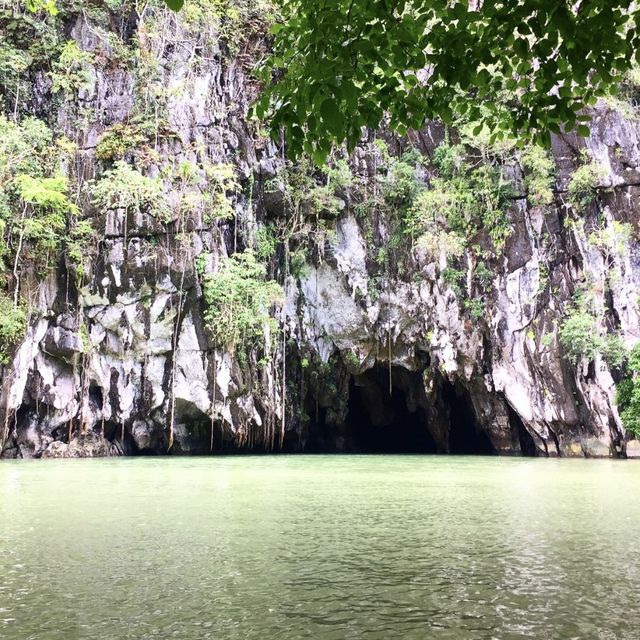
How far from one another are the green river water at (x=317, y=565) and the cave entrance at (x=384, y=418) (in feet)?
45.7

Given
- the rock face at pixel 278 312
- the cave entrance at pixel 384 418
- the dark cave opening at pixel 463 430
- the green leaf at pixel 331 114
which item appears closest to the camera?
the green leaf at pixel 331 114

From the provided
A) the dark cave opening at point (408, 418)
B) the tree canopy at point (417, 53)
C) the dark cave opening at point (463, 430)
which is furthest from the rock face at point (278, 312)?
the tree canopy at point (417, 53)

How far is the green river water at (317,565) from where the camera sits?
2.59 meters

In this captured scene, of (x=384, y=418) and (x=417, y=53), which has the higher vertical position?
(x=417, y=53)

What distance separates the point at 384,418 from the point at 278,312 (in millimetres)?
7294

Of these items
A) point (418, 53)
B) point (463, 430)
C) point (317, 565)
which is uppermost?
point (418, 53)

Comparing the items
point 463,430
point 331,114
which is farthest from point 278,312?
point 331,114

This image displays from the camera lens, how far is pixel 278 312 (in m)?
18.1

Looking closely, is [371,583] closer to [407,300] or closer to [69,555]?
[69,555]

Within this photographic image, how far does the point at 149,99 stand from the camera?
17656mm

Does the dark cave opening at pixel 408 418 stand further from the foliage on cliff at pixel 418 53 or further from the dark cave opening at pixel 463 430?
the foliage on cliff at pixel 418 53

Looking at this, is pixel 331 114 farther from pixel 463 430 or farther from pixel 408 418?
pixel 408 418

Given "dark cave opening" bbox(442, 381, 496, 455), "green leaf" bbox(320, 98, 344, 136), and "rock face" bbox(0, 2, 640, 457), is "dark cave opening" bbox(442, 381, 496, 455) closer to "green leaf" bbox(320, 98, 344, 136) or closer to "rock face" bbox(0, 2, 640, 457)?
"rock face" bbox(0, 2, 640, 457)

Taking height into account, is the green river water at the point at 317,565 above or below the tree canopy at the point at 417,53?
below
